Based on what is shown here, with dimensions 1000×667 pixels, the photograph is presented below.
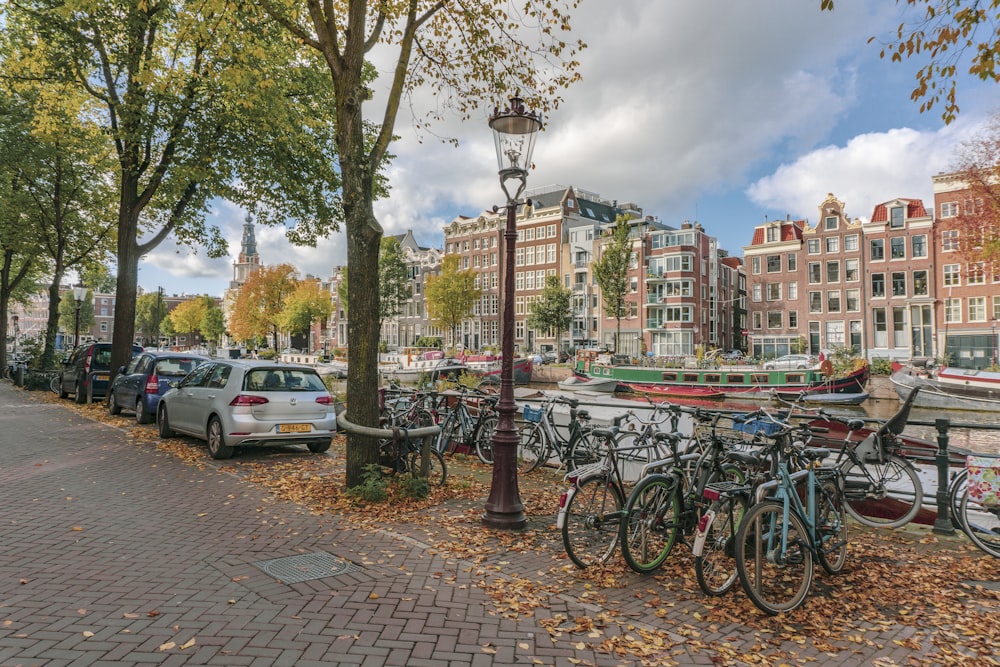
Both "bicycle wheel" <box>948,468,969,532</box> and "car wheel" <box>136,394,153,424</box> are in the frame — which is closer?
"bicycle wheel" <box>948,468,969,532</box>

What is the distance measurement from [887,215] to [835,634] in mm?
54501

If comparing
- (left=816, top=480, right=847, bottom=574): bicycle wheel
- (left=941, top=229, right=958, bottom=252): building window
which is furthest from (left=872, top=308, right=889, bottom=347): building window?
(left=816, top=480, right=847, bottom=574): bicycle wheel

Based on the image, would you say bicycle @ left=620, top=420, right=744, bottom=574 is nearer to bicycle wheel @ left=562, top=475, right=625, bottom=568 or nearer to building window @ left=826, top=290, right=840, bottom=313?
bicycle wheel @ left=562, top=475, right=625, bottom=568

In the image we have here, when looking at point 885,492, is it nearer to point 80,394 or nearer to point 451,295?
point 80,394

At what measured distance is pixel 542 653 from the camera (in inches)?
148

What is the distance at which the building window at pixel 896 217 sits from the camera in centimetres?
4862

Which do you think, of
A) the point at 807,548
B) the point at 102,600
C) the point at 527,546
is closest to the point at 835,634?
the point at 807,548

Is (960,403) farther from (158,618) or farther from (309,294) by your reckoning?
(309,294)

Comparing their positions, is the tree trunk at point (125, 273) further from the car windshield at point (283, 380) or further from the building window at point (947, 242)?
the building window at point (947, 242)

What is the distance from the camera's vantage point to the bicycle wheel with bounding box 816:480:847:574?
5.09 m

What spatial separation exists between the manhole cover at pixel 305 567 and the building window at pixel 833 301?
178 feet

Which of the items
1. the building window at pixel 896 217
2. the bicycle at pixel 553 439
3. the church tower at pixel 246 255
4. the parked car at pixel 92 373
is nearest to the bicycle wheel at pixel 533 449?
the bicycle at pixel 553 439

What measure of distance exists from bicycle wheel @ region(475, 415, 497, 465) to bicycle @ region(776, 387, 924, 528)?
17.6 feet

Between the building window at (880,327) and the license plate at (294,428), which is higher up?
the building window at (880,327)
